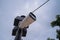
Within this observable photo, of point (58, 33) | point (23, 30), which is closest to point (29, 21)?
point (23, 30)

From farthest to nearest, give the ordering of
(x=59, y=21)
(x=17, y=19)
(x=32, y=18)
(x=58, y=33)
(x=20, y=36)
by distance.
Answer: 1. (x=59, y=21)
2. (x=58, y=33)
3. (x=17, y=19)
4. (x=20, y=36)
5. (x=32, y=18)

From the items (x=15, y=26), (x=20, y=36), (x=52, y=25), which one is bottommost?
(x=20, y=36)

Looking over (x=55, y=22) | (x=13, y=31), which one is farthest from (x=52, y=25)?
(x=13, y=31)

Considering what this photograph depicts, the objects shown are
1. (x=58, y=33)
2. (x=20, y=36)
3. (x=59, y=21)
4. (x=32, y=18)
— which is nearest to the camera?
(x=32, y=18)

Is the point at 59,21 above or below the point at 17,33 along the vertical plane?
above

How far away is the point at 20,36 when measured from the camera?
261cm

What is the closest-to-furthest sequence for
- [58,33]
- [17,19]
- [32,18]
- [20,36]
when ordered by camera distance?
[32,18] < [20,36] < [17,19] < [58,33]

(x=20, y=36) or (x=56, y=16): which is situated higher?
(x=56, y=16)

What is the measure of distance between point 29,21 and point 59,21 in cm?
1525

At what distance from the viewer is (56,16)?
17734 millimetres

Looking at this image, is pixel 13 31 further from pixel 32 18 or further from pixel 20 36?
pixel 32 18

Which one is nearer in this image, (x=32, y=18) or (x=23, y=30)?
(x=32, y=18)

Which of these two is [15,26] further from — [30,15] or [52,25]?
[52,25]

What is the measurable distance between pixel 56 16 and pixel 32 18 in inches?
617
